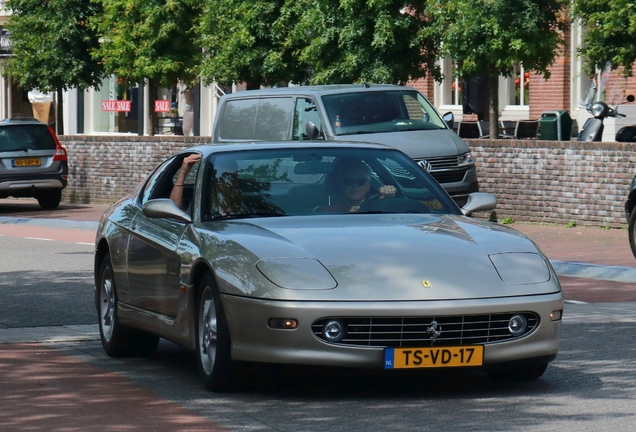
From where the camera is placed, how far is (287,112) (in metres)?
18.6

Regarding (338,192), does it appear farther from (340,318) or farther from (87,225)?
(87,225)

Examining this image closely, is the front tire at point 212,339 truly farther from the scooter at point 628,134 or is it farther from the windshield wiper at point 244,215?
the scooter at point 628,134

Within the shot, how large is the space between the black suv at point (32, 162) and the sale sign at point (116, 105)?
1685 centimetres

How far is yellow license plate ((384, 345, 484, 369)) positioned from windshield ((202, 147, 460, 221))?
1.34 m

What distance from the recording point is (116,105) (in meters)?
45.5

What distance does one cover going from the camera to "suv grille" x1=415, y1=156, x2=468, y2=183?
18.4 metres

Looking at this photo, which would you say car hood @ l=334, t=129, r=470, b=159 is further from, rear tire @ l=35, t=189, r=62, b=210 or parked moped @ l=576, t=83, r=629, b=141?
rear tire @ l=35, t=189, r=62, b=210

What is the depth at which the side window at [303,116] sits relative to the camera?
18.4m

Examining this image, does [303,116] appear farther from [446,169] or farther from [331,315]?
[331,315]

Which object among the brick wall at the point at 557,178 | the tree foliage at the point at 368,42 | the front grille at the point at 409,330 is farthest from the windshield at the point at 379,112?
the front grille at the point at 409,330

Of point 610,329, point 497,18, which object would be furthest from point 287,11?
point 610,329

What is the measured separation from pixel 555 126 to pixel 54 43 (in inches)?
588

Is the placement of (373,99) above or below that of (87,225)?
above

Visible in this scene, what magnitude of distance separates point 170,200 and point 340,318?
1.74m
